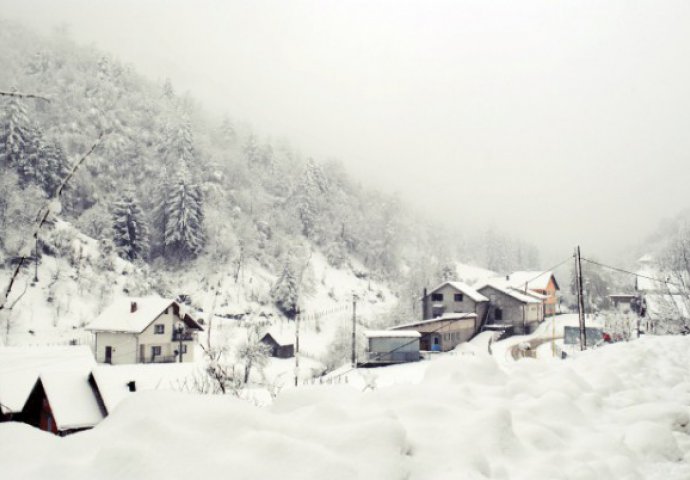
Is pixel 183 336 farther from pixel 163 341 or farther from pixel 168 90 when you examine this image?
pixel 168 90

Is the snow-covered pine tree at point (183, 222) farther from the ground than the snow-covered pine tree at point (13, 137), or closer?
closer

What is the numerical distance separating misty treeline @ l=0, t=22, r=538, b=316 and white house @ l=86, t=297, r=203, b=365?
46.0ft

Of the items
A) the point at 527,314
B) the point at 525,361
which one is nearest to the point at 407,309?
the point at 527,314

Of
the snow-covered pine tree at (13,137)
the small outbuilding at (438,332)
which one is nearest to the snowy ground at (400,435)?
the small outbuilding at (438,332)

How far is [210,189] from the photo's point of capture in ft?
220

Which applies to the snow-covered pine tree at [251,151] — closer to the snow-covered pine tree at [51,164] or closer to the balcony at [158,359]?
the snow-covered pine tree at [51,164]

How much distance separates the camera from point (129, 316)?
3466 centimetres

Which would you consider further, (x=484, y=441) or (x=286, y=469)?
(x=484, y=441)

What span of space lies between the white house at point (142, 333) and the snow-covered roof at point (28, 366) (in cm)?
1336

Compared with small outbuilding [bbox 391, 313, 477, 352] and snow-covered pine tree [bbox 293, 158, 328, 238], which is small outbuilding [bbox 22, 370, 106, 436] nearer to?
small outbuilding [bbox 391, 313, 477, 352]

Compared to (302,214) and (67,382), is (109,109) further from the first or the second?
(67,382)

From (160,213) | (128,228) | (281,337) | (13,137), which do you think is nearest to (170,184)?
(160,213)

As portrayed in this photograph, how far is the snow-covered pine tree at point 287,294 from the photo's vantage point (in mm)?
55125

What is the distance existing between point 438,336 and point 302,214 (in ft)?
144
